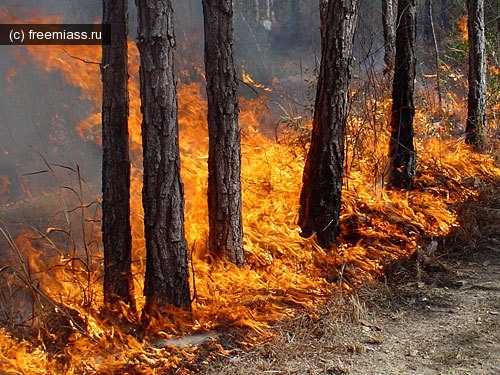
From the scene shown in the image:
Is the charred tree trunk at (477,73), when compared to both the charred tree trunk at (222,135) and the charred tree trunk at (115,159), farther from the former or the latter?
the charred tree trunk at (115,159)

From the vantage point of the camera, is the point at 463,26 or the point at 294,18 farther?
the point at 294,18

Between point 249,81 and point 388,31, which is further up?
point 249,81

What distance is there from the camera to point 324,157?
6270 mm

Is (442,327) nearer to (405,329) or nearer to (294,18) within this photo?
(405,329)

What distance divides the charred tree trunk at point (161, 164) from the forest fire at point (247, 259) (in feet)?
1.18

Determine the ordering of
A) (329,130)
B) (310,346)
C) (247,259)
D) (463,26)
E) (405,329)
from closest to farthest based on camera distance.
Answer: (310,346) → (405,329) → (247,259) → (329,130) → (463,26)

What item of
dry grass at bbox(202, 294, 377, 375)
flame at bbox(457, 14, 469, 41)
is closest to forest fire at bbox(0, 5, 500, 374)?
dry grass at bbox(202, 294, 377, 375)

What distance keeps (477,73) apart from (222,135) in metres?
6.73

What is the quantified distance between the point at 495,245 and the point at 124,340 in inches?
185

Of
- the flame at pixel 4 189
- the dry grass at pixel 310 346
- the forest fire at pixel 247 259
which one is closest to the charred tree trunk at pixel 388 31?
the forest fire at pixel 247 259

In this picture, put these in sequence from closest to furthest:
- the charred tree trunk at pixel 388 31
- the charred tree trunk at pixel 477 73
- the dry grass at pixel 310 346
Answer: the dry grass at pixel 310 346, the charred tree trunk at pixel 388 31, the charred tree trunk at pixel 477 73

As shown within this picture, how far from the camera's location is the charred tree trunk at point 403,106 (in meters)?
7.96

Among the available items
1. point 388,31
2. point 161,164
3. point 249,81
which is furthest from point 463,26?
point 161,164

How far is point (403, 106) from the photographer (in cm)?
802
